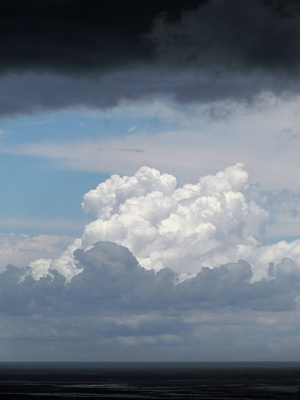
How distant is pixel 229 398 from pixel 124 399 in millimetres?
21852

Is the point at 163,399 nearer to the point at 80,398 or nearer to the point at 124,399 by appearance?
the point at 124,399

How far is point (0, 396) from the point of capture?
122938 millimetres

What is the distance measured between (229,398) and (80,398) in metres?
31.2

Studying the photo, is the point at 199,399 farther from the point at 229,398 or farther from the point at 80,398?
the point at 80,398

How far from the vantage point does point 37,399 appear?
376 ft

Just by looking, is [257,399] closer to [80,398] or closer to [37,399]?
[80,398]

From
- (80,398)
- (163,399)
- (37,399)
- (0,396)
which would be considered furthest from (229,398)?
(0,396)

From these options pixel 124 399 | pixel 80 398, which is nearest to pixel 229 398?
pixel 124 399

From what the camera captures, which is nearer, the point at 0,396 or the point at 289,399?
the point at 289,399

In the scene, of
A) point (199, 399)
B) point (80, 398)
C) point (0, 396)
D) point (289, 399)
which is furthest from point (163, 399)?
point (0, 396)

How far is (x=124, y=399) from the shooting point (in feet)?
381

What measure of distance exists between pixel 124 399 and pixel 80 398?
9478mm

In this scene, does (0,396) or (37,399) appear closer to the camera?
(37,399)

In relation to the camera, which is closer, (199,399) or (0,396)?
(199,399)
